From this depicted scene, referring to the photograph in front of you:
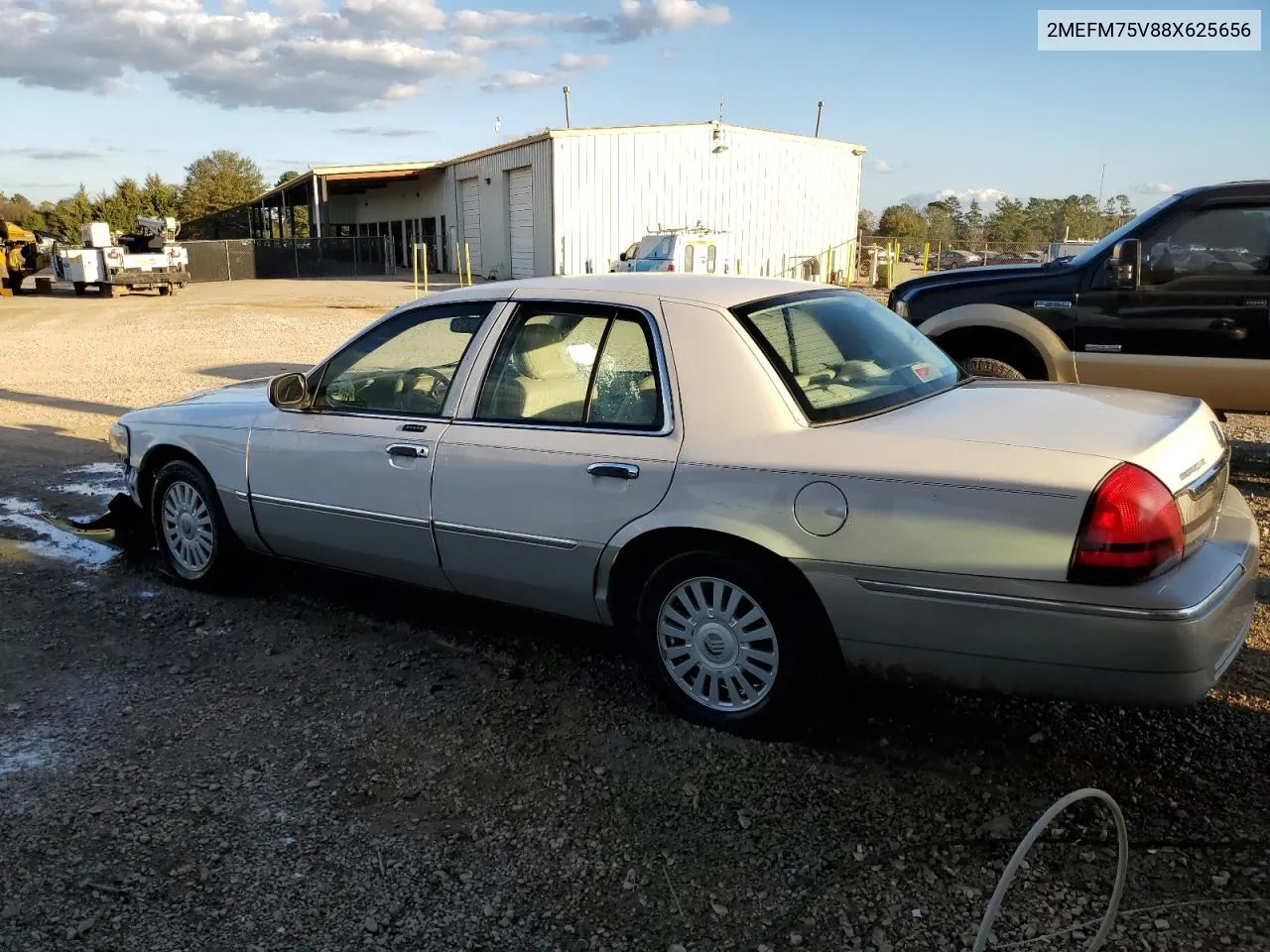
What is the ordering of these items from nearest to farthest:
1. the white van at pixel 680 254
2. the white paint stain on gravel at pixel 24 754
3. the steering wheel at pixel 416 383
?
the white paint stain on gravel at pixel 24 754 → the steering wheel at pixel 416 383 → the white van at pixel 680 254

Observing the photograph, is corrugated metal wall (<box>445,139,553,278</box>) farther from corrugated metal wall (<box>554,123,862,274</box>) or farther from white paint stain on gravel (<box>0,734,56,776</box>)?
white paint stain on gravel (<box>0,734,56,776</box>)

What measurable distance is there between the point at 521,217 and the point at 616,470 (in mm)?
32925

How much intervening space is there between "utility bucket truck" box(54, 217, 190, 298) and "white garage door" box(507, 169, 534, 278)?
1076 centimetres

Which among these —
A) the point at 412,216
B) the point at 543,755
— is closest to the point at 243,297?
the point at 412,216

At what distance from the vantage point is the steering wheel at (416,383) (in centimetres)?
429

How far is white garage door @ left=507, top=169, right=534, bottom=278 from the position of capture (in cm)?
3422

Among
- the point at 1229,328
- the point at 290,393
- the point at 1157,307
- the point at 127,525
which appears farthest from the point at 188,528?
the point at 1229,328

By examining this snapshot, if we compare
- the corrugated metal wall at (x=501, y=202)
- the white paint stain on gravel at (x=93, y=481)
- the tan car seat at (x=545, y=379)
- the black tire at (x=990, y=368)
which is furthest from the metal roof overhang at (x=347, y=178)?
the tan car seat at (x=545, y=379)

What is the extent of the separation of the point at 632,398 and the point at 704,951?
6.22 feet

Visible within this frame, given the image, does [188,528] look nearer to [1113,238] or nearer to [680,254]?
[1113,238]

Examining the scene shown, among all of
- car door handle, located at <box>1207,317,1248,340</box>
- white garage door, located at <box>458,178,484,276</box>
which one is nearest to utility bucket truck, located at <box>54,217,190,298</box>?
white garage door, located at <box>458,178,484,276</box>

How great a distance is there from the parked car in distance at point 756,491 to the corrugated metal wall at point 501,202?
28.8 m

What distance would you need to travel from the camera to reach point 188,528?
527 cm

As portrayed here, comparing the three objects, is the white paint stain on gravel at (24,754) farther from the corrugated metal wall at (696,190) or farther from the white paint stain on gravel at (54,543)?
the corrugated metal wall at (696,190)
